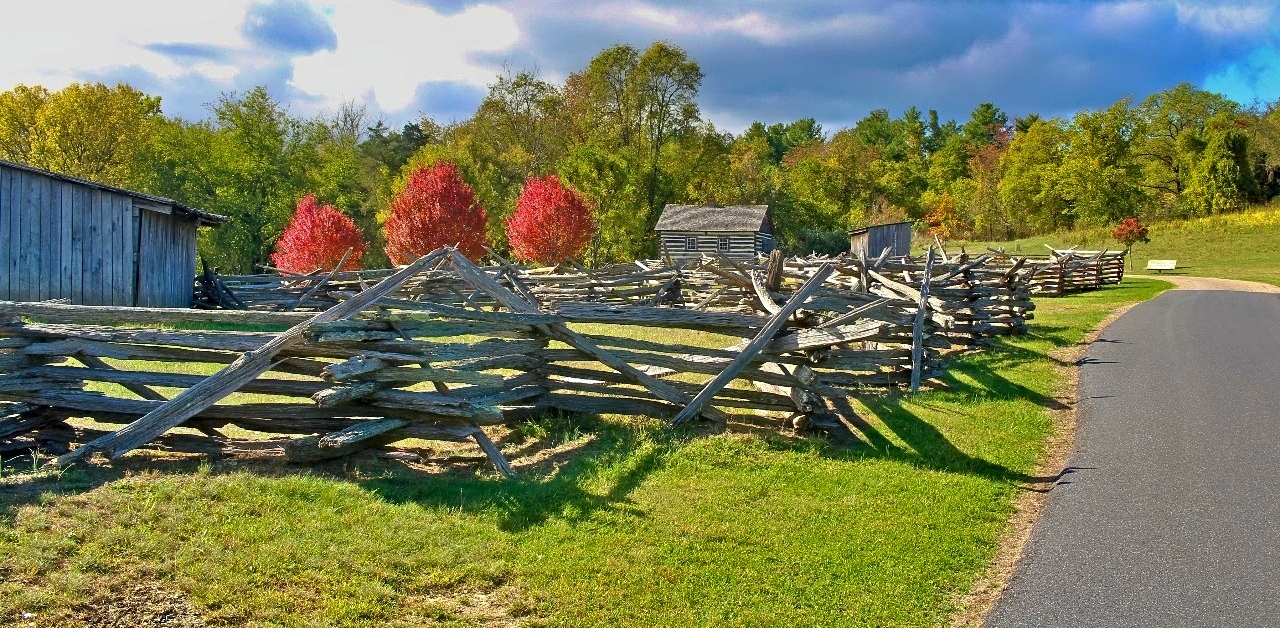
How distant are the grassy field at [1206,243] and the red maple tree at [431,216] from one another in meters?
31.2

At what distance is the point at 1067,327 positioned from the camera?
62.5ft

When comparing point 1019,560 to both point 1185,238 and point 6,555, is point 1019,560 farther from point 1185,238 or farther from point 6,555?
point 1185,238

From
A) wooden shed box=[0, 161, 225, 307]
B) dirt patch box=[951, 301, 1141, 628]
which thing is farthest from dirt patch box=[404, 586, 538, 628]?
wooden shed box=[0, 161, 225, 307]

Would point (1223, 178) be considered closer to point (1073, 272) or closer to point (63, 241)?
point (1073, 272)

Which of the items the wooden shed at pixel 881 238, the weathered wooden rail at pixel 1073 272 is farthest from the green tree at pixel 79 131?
the weathered wooden rail at pixel 1073 272

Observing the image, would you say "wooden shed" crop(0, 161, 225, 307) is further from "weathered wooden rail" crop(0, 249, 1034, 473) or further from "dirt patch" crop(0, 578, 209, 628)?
"dirt patch" crop(0, 578, 209, 628)

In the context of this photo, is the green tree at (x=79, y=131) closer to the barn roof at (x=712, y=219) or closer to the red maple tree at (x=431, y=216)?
the red maple tree at (x=431, y=216)

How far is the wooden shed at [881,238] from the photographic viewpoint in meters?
38.8

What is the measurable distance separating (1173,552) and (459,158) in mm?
47132

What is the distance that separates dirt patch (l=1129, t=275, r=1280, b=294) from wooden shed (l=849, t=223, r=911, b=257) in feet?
34.9

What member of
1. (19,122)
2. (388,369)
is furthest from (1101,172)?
(19,122)

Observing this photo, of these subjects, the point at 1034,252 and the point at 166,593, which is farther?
the point at 1034,252

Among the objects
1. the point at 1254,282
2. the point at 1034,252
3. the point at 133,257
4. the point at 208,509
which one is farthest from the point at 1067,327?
the point at 1034,252

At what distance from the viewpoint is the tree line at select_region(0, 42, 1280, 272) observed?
4459 centimetres
